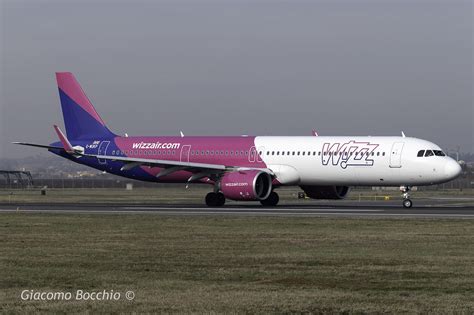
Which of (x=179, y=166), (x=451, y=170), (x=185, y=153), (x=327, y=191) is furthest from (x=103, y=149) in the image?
(x=451, y=170)

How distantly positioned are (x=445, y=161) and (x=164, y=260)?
29.0 metres

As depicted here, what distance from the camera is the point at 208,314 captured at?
15.2m

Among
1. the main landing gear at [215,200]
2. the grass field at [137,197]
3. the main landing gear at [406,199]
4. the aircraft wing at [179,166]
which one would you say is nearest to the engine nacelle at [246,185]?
the aircraft wing at [179,166]

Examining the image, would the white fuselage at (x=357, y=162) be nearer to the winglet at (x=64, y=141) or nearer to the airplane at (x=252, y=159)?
the airplane at (x=252, y=159)

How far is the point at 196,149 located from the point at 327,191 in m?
8.13

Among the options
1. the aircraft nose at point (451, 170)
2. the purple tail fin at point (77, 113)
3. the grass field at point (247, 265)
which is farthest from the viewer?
the purple tail fin at point (77, 113)

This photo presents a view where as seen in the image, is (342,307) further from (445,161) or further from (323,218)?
(445,161)

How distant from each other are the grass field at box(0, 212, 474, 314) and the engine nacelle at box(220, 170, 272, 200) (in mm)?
14011

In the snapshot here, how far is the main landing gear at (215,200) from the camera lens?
2052 inches

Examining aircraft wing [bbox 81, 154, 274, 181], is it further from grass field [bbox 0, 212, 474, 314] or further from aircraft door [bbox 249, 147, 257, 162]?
grass field [bbox 0, 212, 474, 314]

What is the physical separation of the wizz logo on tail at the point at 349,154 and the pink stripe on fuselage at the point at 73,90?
17.0 metres

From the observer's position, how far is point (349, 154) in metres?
50.1

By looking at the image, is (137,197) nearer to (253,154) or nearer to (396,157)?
(253,154)

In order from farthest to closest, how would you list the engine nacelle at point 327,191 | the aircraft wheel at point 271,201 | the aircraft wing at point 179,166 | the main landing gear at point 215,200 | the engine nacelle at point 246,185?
the engine nacelle at point 327,191 → the aircraft wheel at point 271,201 → the aircraft wing at point 179,166 → the main landing gear at point 215,200 → the engine nacelle at point 246,185
